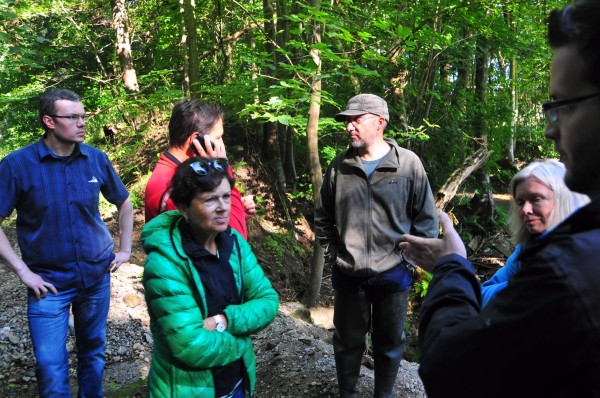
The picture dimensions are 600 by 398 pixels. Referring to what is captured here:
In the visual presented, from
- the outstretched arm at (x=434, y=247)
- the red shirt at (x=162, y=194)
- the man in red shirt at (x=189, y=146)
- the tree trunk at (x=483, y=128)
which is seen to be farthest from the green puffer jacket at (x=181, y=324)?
the tree trunk at (x=483, y=128)

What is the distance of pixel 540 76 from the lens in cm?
1488

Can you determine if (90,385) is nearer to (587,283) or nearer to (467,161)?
(587,283)

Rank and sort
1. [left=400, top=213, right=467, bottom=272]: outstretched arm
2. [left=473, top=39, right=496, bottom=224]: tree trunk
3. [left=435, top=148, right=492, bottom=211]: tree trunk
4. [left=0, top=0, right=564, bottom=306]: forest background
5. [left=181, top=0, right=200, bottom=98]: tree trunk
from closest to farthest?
[left=400, top=213, right=467, bottom=272]: outstretched arm, [left=0, top=0, right=564, bottom=306]: forest background, [left=181, top=0, right=200, bottom=98]: tree trunk, [left=435, top=148, right=492, bottom=211]: tree trunk, [left=473, top=39, right=496, bottom=224]: tree trunk

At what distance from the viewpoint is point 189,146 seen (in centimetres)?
309

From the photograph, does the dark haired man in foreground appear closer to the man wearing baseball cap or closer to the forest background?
the man wearing baseball cap

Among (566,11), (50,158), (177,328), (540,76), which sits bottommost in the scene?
(177,328)

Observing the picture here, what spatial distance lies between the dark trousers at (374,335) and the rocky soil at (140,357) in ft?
1.20

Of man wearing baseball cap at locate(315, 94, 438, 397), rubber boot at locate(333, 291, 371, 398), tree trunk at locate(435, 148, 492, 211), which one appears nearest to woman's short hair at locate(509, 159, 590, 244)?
man wearing baseball cap at locate(315, 94, 438, 397)

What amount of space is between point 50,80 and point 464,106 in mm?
11040

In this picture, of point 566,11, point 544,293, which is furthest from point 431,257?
point 566,11

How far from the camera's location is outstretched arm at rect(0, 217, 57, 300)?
3139 mm

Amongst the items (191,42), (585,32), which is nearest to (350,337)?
(585,32)

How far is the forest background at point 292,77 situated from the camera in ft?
24.8

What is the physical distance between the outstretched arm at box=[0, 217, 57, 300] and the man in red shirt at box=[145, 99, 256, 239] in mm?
870
